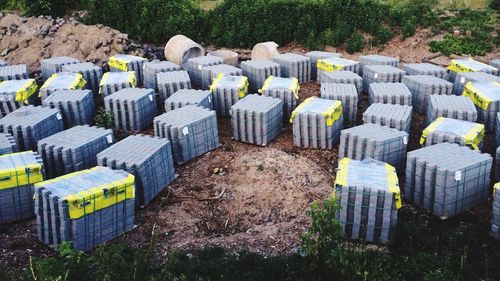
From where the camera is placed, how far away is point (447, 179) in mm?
10430

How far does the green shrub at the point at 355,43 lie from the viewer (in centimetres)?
→ 2406

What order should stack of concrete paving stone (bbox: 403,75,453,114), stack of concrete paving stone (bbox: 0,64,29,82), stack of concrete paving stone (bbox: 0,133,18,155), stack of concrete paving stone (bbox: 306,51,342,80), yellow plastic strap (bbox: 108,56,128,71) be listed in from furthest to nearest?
stack of concrete paving stone (bbox: 306,51,342,80) < yellow plastic strap (bbox: 108,56,128,71) < stack of concrete paving stone (bbox: 0,64,29,82) < stack of concrete paving stone (bbox: 403,75,453,114) < stack of concrete paving stone (bbox: 0,133,18,155)

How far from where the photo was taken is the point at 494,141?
13.9m

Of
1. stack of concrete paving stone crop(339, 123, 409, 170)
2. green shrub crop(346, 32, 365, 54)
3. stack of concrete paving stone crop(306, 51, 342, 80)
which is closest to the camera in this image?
stack of concrete paving stone crop(339, 123, 409, 170)

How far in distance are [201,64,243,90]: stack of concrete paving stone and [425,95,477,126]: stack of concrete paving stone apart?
6483mm

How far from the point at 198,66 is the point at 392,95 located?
7.20 meters

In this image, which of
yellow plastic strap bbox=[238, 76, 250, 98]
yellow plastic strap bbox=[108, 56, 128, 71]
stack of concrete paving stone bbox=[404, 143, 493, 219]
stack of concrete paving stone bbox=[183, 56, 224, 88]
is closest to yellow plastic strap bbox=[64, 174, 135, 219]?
stack of concrete paving stone bbox=[404, 143, 493, 219]

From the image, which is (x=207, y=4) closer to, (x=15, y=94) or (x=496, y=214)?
(x=15, y=94)

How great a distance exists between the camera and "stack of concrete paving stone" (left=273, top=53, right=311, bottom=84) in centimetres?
1875

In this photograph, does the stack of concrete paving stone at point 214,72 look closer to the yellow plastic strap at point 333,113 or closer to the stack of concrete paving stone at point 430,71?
the yellow plastic strap at point 333,113

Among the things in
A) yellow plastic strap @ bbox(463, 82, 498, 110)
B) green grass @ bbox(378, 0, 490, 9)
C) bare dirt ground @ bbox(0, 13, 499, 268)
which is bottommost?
bare dirt ground @ bbox(0, 13, 499, 268)

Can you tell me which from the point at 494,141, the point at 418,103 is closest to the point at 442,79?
the point at 418,103

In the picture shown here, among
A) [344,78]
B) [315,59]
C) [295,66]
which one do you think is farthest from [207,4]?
[344,78]

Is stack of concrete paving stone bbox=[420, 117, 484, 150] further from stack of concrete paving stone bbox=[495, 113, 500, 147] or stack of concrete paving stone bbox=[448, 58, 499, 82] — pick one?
stack of concrete paving stone bbox=[448, 58, 499, 82]
